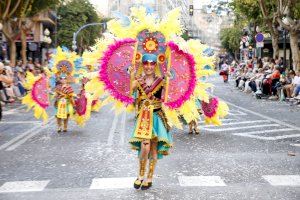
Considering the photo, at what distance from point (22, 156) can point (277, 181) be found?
4933 mm

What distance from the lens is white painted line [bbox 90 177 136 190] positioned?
7.62 metres

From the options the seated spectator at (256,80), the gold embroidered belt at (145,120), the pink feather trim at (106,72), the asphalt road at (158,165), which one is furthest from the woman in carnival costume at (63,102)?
the seated spectator at (256,80)

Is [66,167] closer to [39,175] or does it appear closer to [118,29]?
[39,175]

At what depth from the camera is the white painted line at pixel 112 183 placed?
25.0 ft

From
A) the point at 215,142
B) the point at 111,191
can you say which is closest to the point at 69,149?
the point at 215,142

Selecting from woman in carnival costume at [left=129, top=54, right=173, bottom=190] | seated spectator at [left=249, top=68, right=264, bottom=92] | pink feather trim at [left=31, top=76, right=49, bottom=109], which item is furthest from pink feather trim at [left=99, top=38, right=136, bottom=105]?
seated spectator at [left=249, top=68, right=264, bottom=92]

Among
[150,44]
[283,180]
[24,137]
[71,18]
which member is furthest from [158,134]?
[71,18]

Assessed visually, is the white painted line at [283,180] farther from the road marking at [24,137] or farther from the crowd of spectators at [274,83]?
the crowd of spectators at [274,83]

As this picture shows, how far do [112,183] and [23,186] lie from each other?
1.23 meters

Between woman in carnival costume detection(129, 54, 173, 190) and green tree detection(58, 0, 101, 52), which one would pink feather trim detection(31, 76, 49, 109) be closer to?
woman in carnival costume detection(129, 54, 173, 190)

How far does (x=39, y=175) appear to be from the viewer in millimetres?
8562

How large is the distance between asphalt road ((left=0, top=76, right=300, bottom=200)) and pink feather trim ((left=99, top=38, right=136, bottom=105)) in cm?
121

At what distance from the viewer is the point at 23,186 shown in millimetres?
7758

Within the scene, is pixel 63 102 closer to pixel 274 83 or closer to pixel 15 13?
pixel 274 83
